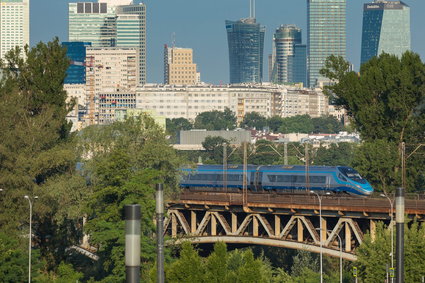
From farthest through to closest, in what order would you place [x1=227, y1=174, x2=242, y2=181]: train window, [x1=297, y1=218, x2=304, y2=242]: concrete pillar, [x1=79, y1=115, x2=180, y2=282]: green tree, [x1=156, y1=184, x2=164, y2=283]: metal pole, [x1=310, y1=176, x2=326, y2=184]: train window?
[x1=227, y1=174, x2=242, y2=181]: train window < [x1=310, y1=176, x2=326, y2=184]: train window < [x1=297, y1=218, x2=304, y2=242]: concrete pillar < [x1=79, y1=115, x2=180, y2=282]: green tree < [x1=156, y1=184, x2=164, y2=283]: metal pole

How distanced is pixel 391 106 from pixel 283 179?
1224 cm

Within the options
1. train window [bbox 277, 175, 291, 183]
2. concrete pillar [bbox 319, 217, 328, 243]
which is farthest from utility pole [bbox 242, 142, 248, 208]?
concrete pillar [bbox 319, 217, 328, 243]

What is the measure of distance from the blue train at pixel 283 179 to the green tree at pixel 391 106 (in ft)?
10.3

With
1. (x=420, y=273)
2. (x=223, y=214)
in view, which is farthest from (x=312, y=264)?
(x=420, y=273)

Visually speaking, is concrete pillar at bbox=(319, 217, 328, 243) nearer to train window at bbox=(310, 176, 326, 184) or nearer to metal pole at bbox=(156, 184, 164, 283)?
train window at bbox=(310, 176, 326, 184)

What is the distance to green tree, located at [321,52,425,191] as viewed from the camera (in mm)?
118125

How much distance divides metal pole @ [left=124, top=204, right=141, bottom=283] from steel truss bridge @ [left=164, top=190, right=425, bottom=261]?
6152 cm

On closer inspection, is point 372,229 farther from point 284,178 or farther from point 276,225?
point 284,178

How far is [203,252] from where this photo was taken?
377ft

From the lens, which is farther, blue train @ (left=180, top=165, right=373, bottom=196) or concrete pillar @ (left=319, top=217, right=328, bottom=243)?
blue train @ (left=180, top=165, right=373, bottom=196)

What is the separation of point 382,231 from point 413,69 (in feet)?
127

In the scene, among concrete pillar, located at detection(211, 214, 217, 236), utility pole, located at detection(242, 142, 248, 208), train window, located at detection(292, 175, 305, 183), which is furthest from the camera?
train window, located at detection(292, 175, 305, 183)

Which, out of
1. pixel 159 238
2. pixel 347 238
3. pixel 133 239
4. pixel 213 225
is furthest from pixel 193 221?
pixel 133 239

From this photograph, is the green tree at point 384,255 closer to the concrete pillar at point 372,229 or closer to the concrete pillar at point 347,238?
the concrete pillar at point 372,229
